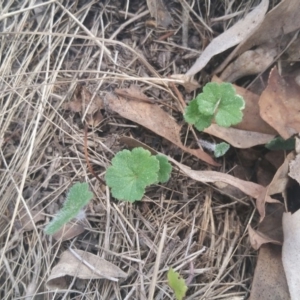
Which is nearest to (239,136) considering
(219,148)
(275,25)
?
(219,148)

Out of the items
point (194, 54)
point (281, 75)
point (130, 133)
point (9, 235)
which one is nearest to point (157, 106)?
point (130, 133)

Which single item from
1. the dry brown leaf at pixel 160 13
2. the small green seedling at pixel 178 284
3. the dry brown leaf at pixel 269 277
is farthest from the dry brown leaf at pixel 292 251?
the dry brown leaf at pixel 160 13

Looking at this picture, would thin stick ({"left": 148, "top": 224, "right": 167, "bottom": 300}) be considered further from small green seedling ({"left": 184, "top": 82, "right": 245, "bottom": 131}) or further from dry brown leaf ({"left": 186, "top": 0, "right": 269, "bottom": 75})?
dry brown leaf ({"left": 186, "top": 0, "right": 269, "bottom": 75})

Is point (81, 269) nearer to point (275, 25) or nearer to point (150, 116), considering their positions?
point (150, 116)

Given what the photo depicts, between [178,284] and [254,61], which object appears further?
[254,61]

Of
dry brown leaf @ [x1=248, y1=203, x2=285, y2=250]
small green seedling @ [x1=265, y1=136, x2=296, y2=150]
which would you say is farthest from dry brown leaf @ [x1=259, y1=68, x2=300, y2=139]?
dry brown leaf @ [x1=248, y1=203, x2=285, y2=250]

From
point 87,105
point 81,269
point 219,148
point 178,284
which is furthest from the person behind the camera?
point 87,105
